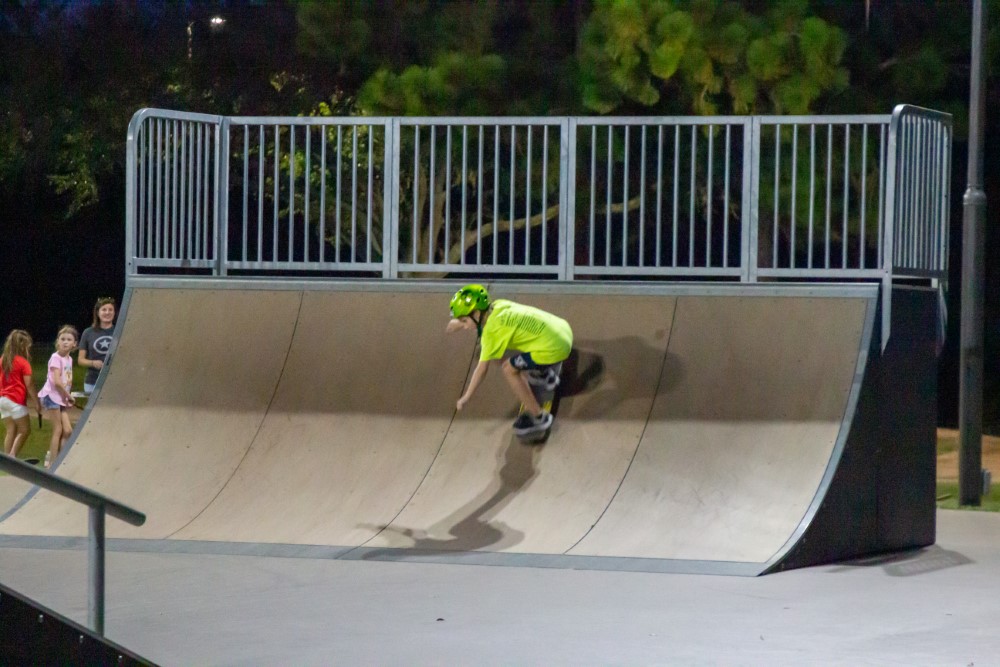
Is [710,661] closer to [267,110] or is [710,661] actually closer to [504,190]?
[504,190]

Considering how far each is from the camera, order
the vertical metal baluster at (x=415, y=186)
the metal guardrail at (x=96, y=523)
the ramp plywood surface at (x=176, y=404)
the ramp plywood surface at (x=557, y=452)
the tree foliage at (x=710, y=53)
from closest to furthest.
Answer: the metal guardrail at (x=96, y=523) < the ramp plywood surface at (x=557, y=452) < the ramp plywood surface at (x=176, y=404) < the vertical metal baluster at (x=415, y=186) < the tree foliage at (x=710, y=53)

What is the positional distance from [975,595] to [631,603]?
212 centimetres

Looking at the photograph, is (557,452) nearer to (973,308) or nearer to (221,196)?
(221,196)

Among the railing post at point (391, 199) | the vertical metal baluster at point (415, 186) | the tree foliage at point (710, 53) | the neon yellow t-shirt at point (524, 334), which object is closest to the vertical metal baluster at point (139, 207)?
the railing post at point (391, 199)

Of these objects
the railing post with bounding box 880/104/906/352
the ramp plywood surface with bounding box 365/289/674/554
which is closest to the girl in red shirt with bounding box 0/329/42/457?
the ramp plywood surface with bounding box 365/289/674/554

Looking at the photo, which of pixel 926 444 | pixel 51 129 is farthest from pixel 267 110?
pixel 926 444

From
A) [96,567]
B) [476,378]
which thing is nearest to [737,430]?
[476,378]

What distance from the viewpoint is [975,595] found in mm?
9805

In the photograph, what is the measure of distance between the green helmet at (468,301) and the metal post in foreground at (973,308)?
534 cm

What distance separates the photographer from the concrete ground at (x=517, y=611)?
7895 mm

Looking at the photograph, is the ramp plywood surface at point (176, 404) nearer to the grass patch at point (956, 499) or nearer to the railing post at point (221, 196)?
the railing post at point (221, 196)

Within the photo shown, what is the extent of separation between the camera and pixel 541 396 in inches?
468

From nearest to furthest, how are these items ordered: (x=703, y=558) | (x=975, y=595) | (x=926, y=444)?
(x=975, y=595) → (x=703, y=558) → (x=926, y=444)

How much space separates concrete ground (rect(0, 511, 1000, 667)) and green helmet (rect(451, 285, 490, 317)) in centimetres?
192
